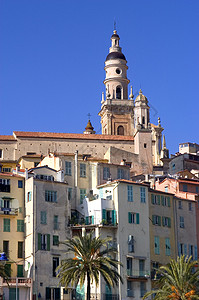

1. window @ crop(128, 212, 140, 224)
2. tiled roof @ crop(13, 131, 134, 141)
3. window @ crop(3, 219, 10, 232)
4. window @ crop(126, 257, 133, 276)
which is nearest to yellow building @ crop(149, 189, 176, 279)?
window @ crop(128, 212, 140, 224)

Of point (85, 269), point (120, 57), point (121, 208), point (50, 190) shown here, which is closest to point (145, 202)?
point (121, 208)

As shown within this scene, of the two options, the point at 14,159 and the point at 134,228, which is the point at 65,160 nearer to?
the point at 134,228

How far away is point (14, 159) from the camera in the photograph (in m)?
111

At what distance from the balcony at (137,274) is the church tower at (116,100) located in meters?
57.6

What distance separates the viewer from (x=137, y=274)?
76.9 m

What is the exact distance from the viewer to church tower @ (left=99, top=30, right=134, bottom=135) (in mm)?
134750

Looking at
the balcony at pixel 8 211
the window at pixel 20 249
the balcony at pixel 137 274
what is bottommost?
the balcony at pixel 137 274

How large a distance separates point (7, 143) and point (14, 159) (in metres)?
3.07

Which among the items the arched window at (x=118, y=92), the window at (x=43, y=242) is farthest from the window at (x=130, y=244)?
the arched window at (x=118, y=92)

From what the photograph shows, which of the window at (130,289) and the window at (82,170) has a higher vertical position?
the window at (82,170)

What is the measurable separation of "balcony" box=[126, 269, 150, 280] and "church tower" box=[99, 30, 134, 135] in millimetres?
57579

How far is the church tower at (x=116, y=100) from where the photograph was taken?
135 metres

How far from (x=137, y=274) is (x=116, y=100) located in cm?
6376

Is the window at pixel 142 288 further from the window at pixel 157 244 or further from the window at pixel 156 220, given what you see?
the window at pixel 156 220
